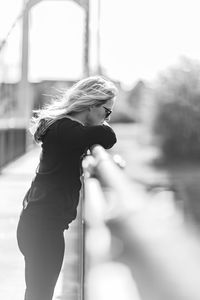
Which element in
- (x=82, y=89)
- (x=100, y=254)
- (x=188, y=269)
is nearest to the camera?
(x=188, y=269)

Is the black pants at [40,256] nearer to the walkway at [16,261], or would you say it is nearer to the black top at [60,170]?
the black top at [60,170]

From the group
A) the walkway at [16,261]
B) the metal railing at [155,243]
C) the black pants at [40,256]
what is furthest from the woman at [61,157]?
the walkway at [16,261]

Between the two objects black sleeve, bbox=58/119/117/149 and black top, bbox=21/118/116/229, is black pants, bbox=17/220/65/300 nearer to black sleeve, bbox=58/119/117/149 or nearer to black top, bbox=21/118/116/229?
black top, bbox=21/118/116/229

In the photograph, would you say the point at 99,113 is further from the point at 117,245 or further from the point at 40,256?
the point at 117,245

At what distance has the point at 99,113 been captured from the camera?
224 centimetres

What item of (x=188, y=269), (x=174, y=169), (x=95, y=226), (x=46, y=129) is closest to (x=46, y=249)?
(x=46, y=129)

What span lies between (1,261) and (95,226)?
99 cm

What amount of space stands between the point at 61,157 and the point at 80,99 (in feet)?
0.58

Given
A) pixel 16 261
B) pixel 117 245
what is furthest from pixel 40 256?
pixel 16 261

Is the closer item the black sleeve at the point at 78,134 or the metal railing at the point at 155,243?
the metal railing at the point at 155,243

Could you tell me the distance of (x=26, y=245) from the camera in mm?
2320

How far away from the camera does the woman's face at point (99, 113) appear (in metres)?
2.22

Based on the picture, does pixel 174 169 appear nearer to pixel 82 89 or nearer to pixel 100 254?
pixel 100 254

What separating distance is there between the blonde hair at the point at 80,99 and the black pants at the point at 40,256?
0.28 m
